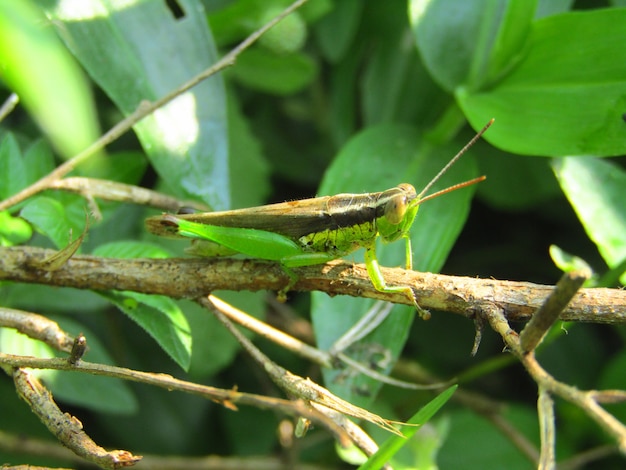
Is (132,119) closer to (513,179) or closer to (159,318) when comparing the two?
(159,318)

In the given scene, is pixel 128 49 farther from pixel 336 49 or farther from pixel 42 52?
pixel 42 52

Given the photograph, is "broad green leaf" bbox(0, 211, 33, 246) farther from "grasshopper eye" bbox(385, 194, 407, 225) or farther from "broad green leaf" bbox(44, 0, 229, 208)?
"grasshopper eye" bbox(385, 194, 407, 225)

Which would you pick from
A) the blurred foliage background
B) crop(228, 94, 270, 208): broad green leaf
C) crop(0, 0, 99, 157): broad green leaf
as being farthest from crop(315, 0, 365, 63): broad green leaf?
crop(0, 0, 99, 157): broad green leaf

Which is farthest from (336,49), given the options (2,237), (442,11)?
(2,237)

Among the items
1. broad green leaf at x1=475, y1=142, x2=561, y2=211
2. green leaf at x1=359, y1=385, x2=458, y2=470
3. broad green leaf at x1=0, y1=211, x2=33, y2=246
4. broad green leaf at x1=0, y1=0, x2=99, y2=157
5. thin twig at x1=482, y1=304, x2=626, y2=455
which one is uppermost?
broad green leaf at x1=0, y1=0, x2=99, y2=157

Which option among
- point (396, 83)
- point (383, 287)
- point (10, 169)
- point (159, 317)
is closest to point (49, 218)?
point (10, 169)
